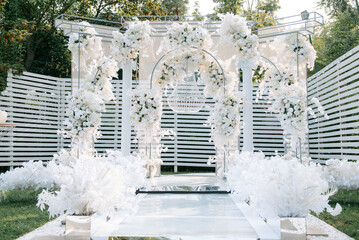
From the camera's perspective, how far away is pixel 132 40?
6.56 m

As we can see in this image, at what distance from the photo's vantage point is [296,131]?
5648 millimetres

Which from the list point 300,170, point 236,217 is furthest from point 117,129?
point 300,170

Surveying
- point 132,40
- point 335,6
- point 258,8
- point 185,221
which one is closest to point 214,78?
point 132,40

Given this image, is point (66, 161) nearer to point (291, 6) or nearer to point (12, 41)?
point (12, 41)

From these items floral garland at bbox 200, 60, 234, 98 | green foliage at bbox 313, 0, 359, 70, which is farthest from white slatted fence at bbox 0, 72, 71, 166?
green foliage at bbox 313, 0, 359, 70

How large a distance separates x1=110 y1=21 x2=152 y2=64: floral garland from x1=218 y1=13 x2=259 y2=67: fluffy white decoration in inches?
54.7

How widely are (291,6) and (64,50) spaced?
9666 mm

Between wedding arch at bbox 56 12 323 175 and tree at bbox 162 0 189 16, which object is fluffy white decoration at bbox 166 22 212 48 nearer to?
wedding arch at bbox 56 12 323 175

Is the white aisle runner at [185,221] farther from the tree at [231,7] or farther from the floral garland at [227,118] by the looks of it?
the tree at [231,7]

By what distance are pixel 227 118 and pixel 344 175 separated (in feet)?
7.75

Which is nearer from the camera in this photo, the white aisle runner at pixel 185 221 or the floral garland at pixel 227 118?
the white aisle runner at pixel 185 221

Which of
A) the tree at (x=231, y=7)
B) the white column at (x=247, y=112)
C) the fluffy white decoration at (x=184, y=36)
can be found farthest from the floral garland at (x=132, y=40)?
the tree at (x=231, y=7)

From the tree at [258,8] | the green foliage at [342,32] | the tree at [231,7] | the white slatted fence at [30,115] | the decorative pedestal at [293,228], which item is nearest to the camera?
the decorative pedestal at [293,228]

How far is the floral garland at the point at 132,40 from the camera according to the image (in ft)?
21.5
